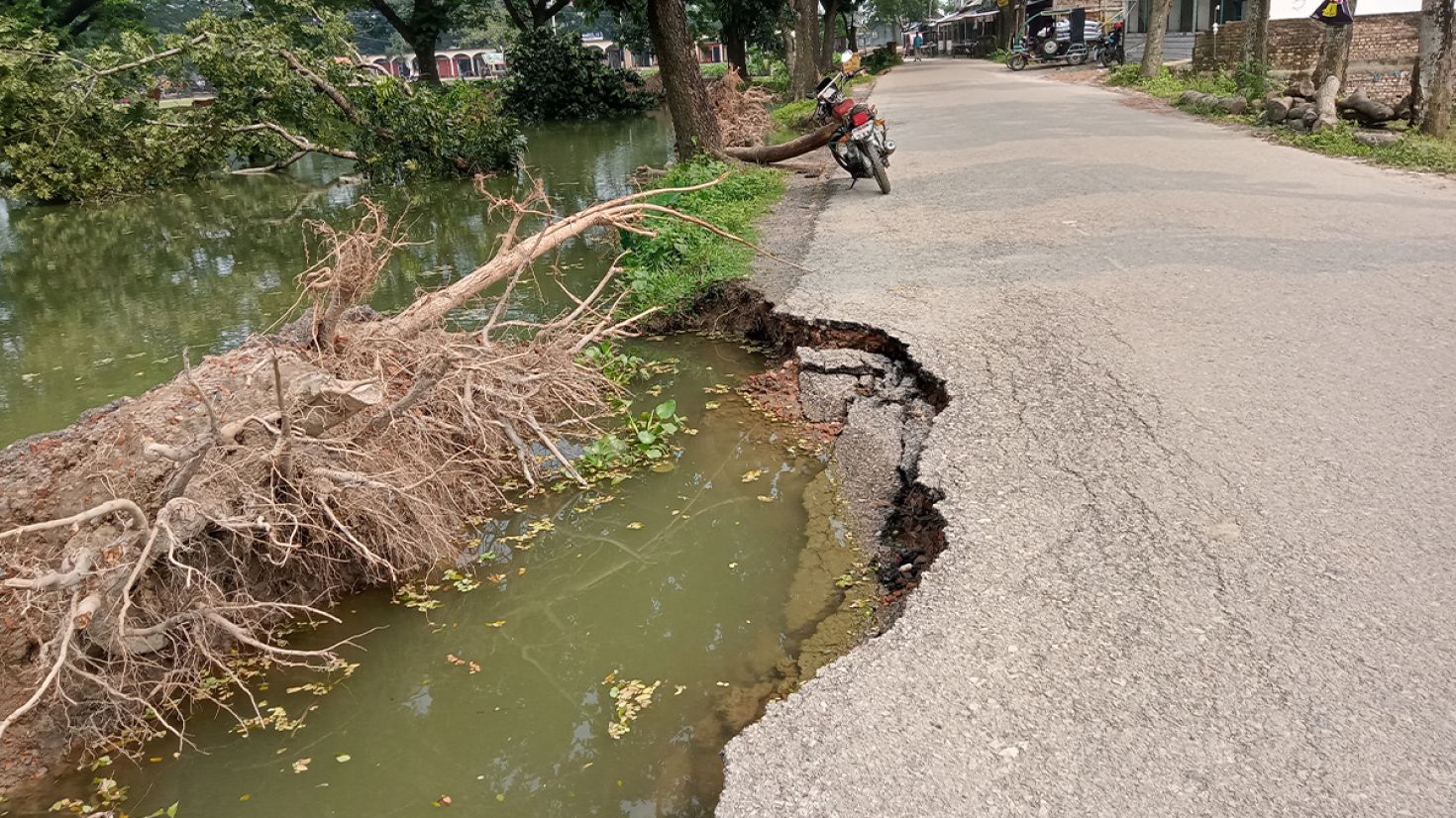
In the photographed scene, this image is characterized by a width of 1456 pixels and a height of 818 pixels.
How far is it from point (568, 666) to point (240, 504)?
5.15ft

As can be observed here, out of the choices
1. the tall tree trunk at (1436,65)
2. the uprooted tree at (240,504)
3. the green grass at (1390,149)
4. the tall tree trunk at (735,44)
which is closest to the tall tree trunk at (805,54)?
the tall tree trunk at (735,44)

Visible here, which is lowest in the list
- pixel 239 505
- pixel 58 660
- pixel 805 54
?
pixel 58 660

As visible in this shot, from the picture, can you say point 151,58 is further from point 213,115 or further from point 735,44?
point 735,44

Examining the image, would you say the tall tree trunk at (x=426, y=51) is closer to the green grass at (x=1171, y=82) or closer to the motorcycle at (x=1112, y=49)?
the motorcycle at (x=1112, y=49)

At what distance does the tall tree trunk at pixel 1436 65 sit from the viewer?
11.2 m

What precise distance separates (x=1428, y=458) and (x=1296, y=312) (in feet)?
6.64

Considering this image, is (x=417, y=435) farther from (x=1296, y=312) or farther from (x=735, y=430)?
(x=1296, y=312)

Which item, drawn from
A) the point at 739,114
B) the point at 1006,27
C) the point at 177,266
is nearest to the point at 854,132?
the point at 177,266

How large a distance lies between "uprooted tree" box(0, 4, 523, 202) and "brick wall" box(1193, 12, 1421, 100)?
612 inches

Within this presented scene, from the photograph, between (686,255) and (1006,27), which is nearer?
(686,255)

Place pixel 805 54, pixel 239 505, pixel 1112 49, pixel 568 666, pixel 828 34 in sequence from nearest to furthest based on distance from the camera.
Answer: pixel 568 666
pixel 239 505
pixel 805 54
pixel 1112 49
pixel 828 34

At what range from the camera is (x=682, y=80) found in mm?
13344

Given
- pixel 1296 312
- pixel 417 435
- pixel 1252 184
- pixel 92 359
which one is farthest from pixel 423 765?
pixel 1252 184

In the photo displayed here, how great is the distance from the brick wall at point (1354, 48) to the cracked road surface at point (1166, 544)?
1522 centimetres
